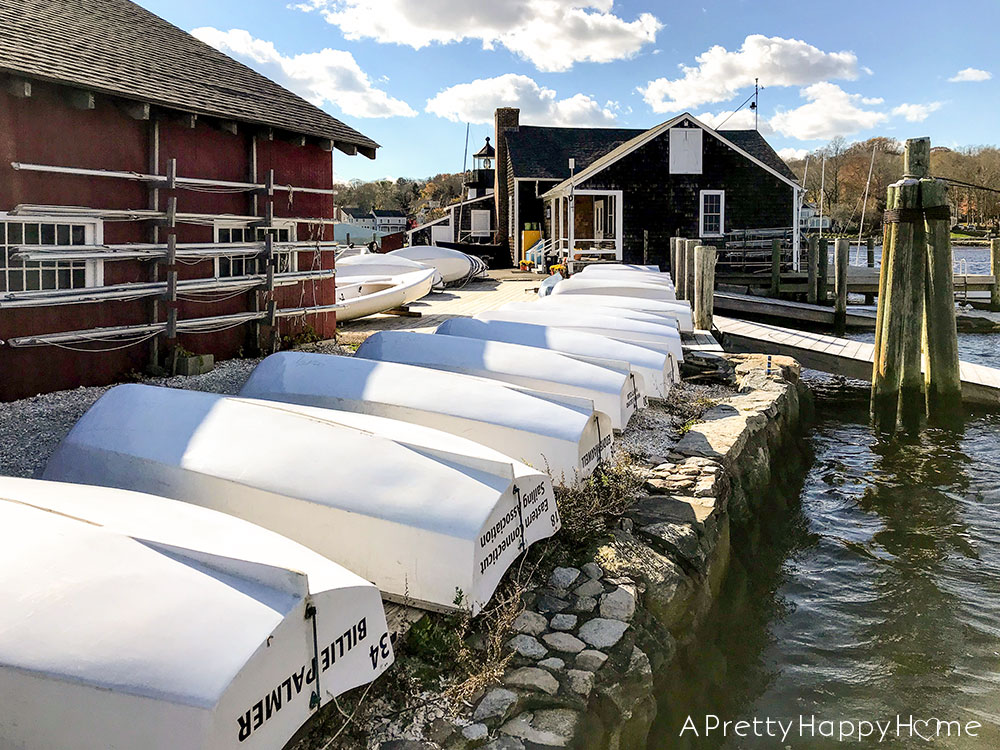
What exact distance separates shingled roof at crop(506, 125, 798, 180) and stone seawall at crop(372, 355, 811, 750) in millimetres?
27564

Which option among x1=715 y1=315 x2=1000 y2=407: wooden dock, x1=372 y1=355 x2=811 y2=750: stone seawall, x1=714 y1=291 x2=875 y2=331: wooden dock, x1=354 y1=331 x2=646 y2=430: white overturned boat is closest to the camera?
x1=372 y1=355 x2=811 y2=750: stone seawall

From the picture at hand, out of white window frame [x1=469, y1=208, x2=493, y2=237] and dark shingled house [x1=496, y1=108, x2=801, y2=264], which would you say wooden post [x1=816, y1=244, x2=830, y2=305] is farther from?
white window frame [x1=469, y1=208, x2=493, y2=237]

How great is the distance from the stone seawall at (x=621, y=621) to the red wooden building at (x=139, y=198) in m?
5.91

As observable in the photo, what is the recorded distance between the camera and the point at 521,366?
8000mm

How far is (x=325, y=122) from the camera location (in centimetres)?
1294

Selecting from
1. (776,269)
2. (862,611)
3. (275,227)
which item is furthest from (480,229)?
(862,611)

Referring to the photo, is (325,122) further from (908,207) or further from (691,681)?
(691,681)

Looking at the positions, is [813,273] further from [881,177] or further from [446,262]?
[881,177]

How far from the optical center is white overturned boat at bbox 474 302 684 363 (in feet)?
33.5

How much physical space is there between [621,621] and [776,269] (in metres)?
21.6

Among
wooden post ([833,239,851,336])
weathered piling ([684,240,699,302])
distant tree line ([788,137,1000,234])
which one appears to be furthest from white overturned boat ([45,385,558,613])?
distant tree line ([788,137,1000,234])

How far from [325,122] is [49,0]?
3.75 metres

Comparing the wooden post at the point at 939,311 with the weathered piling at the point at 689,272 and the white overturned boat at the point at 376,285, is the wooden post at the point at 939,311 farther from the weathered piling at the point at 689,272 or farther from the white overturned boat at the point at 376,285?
the white overturned boat at the point at 376,285

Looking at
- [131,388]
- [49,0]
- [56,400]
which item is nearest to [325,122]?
[49,0]
